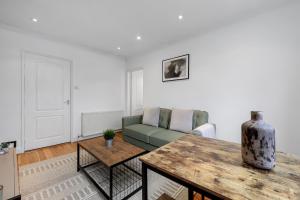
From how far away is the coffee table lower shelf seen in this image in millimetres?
1555

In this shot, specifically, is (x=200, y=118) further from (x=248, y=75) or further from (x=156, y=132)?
(x=248, y=75)

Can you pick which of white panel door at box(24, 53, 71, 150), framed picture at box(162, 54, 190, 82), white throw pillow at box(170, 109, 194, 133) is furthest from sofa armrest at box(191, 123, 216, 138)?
white panel door at box(24, 53, 71, 150)

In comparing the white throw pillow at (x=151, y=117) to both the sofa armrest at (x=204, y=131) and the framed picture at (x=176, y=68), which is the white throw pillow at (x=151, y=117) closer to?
the framed picture at (x=176, y=68)

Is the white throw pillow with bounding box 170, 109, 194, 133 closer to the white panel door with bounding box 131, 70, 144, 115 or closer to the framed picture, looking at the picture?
the framed picture

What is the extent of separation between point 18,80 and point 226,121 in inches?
160

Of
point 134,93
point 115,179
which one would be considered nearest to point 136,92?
point 134,93

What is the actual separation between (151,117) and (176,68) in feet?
4.26

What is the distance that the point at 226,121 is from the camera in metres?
2.48

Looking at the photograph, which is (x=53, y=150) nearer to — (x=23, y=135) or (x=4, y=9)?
(x=23, y=135)

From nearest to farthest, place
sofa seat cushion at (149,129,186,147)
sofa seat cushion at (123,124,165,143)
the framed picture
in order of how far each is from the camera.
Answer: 1. sofa seat cushion at (149,129,186,147)
2. sofa seat cushion at (123,124,165,143)
3. the framed picture

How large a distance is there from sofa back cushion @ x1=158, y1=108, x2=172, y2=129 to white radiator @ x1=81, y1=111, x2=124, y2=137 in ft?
5.42

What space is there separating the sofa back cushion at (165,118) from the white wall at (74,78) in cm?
181

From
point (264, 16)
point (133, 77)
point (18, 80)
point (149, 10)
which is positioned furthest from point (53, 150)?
point (264, 16)

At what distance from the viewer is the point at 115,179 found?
1.86 metres
